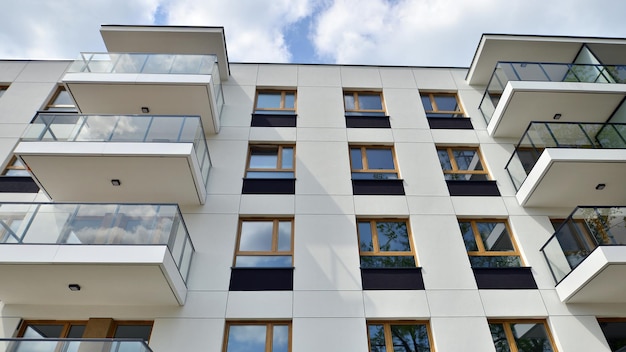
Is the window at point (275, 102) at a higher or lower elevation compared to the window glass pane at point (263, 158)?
higher

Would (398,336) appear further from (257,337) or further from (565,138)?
(565,138)

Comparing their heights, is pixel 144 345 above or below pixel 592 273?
below

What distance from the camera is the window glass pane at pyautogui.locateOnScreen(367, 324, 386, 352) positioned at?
7867mm

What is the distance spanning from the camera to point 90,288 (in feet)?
24.7

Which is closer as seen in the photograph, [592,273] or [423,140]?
[592,273]

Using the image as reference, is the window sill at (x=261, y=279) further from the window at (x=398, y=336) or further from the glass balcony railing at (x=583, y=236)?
the glass balcony railing at (x=583, y=236)

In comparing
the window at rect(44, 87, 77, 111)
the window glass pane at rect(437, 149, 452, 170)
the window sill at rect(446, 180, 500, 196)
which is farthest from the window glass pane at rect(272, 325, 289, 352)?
the window at rect(44, 87, 77, 111)

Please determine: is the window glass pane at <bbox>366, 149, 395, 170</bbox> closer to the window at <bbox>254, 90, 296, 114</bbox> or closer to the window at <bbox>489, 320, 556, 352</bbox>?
the window at <bbox>254, 90, 296, 114</bbox>

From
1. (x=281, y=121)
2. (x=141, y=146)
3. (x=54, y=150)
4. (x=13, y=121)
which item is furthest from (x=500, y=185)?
(x=13, y=121)

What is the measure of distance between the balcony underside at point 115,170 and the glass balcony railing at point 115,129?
0.22 meters

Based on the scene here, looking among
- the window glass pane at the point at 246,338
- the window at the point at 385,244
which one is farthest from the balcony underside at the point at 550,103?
the window glass pane at the point at 246,338

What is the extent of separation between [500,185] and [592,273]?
3305mm

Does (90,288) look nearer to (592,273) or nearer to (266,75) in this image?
(266,75)

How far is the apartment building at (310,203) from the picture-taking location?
301 inches
